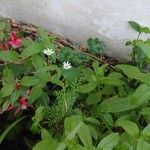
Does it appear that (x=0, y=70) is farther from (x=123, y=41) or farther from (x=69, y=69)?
(x=123, y=41)

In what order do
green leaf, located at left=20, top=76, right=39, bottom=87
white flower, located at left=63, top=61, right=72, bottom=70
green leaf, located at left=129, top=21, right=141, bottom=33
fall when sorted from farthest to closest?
1. green leaf, located at left=129, top=21, right=141, bottom=33
2. white flower, located at left=63, top=61, right=72, bottom=70
3. green leaf, located at left=20, top=76, right=39, bottom=87

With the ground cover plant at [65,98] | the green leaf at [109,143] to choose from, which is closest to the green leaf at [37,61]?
the ground cover plant at [65,98]

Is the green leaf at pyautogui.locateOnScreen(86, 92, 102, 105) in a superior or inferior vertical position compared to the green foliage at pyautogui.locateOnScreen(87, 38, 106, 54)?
inferior

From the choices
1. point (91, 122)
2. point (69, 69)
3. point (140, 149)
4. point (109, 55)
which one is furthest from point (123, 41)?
point (140, 149)

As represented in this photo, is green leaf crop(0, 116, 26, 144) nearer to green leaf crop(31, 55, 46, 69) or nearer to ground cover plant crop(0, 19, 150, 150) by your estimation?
ground cover plant crop(0, 19, 150, 150)

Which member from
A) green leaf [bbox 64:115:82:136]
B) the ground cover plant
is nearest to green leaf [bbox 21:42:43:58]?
the ground cover plant
